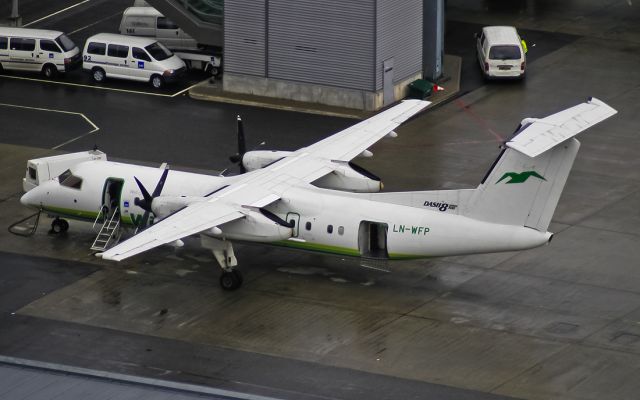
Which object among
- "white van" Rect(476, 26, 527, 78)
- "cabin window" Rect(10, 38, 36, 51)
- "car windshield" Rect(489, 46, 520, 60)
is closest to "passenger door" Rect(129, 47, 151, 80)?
"cabin window" Rect(10, 38, 36, 51)

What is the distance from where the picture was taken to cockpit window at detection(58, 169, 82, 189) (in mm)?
44562

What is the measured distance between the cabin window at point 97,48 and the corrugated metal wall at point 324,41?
760cm

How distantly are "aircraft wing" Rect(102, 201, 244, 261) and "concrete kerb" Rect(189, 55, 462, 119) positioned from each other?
1789 cm

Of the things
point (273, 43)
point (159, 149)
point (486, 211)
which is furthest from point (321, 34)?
point (486, 211)

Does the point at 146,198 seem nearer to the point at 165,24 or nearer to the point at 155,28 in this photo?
the point at 165,24

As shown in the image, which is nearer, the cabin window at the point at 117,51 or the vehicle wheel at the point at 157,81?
the vehicle wheel at the point at 157,81

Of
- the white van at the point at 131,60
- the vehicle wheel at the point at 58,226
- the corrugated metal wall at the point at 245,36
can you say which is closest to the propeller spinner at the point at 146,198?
the vehicle wheel at the point at 58,226

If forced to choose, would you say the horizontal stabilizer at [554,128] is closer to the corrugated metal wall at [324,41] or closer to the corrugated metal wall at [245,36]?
the corrugated metal wall at [324,41]

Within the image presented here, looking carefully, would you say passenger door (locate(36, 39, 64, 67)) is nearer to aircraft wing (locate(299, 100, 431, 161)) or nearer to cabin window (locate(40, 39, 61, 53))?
cabin window (locate(40, 39, 61, 53))

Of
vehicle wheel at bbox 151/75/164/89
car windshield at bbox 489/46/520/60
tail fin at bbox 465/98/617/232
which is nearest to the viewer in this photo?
tail fin at bbox 465/98/617/232

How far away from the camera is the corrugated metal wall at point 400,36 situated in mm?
57281

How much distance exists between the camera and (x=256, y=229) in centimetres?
4003

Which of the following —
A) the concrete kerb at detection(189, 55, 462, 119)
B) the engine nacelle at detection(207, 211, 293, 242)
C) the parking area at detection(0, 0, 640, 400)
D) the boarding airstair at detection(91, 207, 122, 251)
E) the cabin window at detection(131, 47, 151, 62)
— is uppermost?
the cabin window at detection(131, 47, 151, 62)

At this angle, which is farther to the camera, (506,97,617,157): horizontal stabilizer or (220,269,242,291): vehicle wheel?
(220,269,242,291): vehicle wheel
